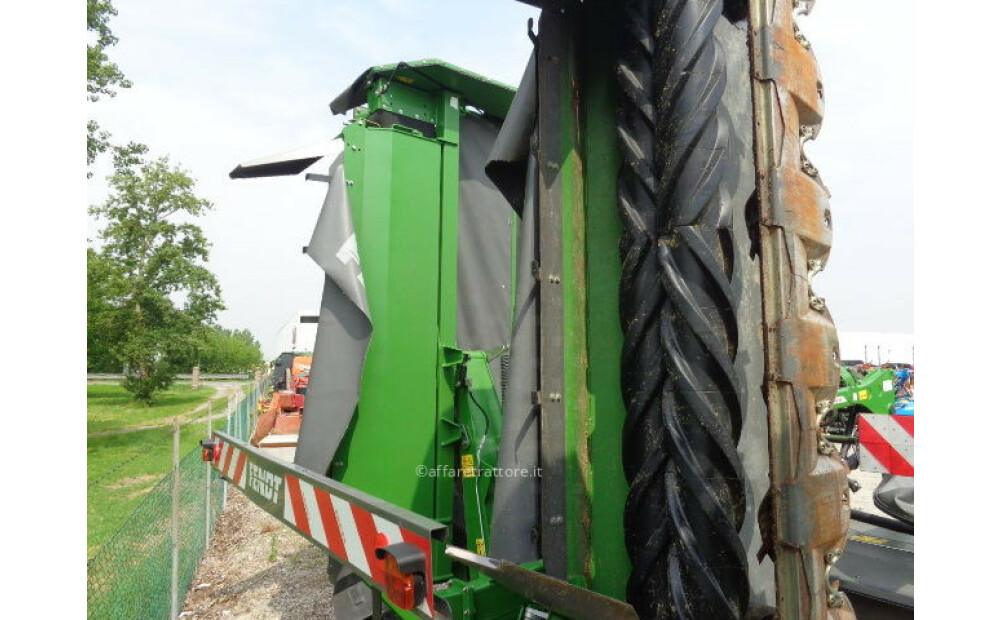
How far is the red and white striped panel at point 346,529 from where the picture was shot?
1.38 metres

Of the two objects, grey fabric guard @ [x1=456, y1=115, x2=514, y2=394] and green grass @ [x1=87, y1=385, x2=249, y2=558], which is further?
green grass @ [x1=87, y1=385, x2=249, y2=558]

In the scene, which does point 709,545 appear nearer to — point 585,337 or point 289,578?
point 585,337

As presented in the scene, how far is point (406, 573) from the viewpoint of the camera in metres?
1.25

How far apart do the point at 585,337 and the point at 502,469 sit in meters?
0.43

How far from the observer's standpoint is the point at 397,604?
128 cm

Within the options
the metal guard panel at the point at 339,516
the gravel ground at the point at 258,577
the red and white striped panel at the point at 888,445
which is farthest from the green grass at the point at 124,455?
the red and white striped panel at the point at 888,445

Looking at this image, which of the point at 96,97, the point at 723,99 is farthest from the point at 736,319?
the point at 96,97

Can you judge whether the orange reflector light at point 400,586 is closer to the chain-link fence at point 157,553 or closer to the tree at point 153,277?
the chain-link fence at point 157,553

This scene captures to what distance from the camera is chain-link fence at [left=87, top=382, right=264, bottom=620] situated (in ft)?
9.77

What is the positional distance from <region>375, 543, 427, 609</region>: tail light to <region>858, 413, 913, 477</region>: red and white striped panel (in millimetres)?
3253

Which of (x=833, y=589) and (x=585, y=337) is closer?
(x=833, y=589)

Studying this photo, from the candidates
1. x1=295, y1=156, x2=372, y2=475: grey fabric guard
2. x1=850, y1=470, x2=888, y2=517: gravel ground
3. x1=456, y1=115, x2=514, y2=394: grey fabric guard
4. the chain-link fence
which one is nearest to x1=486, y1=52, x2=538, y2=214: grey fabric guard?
x1=295, y1=156, x2=372, y2=475: grey fabric guard

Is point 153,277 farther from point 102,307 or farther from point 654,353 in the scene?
point 654,353

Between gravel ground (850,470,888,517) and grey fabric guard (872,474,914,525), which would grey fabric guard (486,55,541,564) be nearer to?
grey fabric guard (872,474,914,525)
